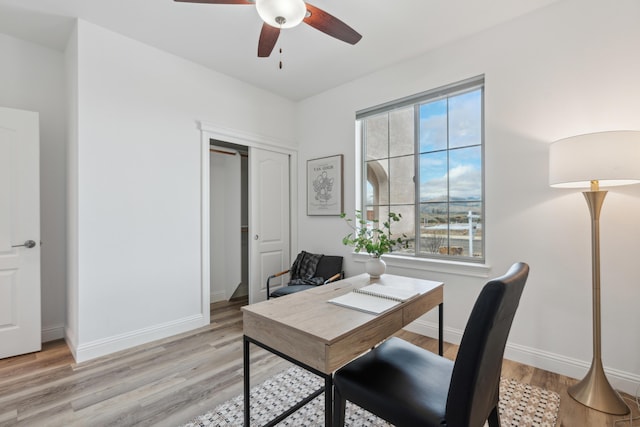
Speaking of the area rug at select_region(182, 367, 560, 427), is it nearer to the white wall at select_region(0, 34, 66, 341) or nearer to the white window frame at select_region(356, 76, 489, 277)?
the white window frame at select_region(356, 76, 489, 277)

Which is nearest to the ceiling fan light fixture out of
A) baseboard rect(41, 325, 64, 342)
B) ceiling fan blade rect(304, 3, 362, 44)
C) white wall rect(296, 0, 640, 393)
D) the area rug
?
ceiling fan blade rect(304, 3, 362, 44)

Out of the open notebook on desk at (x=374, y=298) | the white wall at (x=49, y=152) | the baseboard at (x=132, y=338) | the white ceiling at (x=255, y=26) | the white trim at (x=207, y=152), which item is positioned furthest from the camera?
the white trim at (x=207, y=152)

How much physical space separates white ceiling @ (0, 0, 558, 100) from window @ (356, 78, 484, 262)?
507mm

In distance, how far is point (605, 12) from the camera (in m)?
2.09

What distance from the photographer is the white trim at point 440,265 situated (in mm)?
2615

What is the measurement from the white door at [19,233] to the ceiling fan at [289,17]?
6.73 ft

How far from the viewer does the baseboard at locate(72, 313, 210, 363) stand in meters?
2.47

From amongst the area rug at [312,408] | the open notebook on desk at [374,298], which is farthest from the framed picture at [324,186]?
the area rug at [312,408]

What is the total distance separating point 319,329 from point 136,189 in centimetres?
236

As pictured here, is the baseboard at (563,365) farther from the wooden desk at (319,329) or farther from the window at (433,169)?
the wooden desk at (319,329)

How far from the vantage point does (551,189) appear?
7.50ft

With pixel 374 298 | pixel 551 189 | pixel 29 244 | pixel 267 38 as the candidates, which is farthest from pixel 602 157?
pixel 29 244

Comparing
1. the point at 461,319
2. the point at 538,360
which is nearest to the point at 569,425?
the point at 538,360

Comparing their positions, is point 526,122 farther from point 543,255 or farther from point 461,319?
point 461,319
